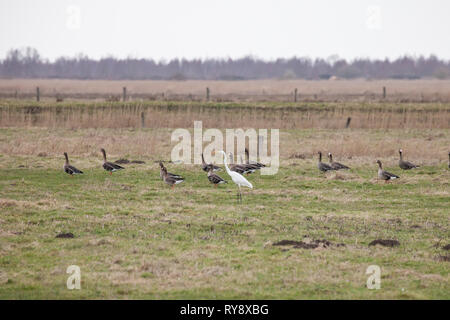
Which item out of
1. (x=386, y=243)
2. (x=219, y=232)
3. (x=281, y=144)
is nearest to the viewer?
(x=386, y=243)

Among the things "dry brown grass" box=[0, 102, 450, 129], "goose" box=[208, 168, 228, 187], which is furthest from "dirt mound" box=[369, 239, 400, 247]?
"dry brown grass" box=[0, 102, 450, 129]

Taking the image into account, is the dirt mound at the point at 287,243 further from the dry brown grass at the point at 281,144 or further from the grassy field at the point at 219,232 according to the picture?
the dry brown grass at the point at 281,144

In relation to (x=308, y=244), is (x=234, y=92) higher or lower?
higher

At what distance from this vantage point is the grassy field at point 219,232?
988 cm

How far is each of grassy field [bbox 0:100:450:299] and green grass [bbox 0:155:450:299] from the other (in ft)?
0.11

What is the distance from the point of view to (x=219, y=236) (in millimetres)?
12891

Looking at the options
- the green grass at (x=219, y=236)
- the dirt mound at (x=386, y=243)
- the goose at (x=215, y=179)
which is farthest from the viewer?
the goose at (x=215, y=179)

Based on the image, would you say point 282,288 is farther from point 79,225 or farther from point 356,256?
point 79,225

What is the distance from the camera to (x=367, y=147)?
28.0 m
